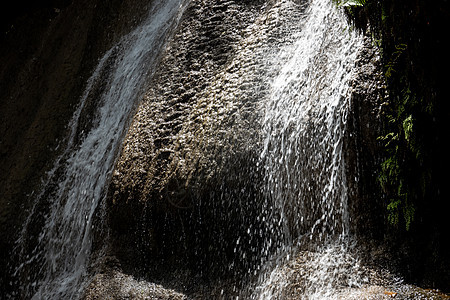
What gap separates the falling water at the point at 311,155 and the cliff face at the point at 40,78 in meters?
3.85

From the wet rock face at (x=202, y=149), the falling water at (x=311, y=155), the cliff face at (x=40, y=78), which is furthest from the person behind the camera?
the cliff face at (x=40, y=78)

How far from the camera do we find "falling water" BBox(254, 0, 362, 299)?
12.2 ft

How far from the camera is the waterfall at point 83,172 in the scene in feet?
18.5

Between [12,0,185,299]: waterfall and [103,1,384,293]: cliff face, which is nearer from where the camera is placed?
[103,1,384,293]: cliff face

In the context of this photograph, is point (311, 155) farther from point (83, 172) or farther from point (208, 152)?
point (83, 172)

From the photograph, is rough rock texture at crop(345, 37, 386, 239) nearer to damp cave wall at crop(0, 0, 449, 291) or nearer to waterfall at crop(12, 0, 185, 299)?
damp cave wall at crop(0, 0, 449, 291)

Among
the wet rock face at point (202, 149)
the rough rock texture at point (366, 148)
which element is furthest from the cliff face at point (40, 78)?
the rough rock texture at point (366, 148)

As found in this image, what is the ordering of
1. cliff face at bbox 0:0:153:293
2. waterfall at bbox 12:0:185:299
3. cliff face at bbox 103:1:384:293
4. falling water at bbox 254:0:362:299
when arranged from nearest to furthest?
falling water at bbox 254:0:362:299 < cliff face at bbox 103:1:384:293 < waterfall at bbox 12:0:185:299 < cliff face at bbox 0:0:153:293

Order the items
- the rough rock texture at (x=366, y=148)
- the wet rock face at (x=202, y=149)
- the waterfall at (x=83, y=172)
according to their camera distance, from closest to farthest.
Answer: the rough rock texture at (x=366, y=148) → the wet rock face at (x=202, y=149) → the waterfall at (x=83, y=172)

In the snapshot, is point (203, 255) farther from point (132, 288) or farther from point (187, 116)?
point (187, 116)

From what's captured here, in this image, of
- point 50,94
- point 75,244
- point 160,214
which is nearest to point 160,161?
point 160,214

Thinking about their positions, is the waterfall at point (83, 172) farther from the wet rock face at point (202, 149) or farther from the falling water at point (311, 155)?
the falling water at point (311, 155)

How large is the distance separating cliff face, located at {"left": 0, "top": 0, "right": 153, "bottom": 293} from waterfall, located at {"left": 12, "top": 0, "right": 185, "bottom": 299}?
36cm

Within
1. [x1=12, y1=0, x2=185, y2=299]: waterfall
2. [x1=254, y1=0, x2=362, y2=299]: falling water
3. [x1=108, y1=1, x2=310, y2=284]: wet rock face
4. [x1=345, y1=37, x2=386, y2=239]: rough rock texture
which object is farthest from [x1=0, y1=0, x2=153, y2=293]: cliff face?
[x1=345, y1=37, x2=386, y2=239]: rough rock texture
